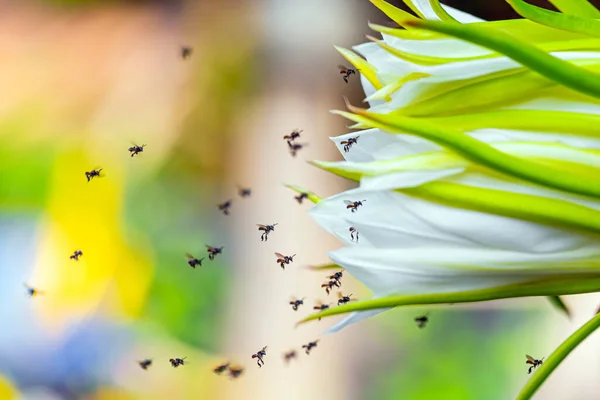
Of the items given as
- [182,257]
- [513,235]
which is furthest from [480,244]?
[182,257]

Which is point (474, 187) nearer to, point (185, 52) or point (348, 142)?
point (348, 142)

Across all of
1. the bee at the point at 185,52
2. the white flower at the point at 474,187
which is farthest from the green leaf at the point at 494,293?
the bee at the point at 185,52

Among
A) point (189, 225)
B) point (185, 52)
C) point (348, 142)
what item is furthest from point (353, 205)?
point (189, 225)

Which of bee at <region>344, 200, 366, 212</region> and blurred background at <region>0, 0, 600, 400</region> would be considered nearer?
bee at <region>344, 200, 366, 212</region>

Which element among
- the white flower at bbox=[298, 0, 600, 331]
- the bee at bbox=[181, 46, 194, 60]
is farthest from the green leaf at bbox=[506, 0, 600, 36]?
the bee at bbox=[181, 46, 194, 60]

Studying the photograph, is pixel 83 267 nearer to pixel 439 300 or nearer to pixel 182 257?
pixel 182 257

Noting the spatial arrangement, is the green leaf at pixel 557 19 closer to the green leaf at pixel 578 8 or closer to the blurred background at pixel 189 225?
the green leaf at pixel 578 8

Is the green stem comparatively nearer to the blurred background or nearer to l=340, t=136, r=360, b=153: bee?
l=340, t=136, r=360, b=153: bee

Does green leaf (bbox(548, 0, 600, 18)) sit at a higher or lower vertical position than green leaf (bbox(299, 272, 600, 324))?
higher
